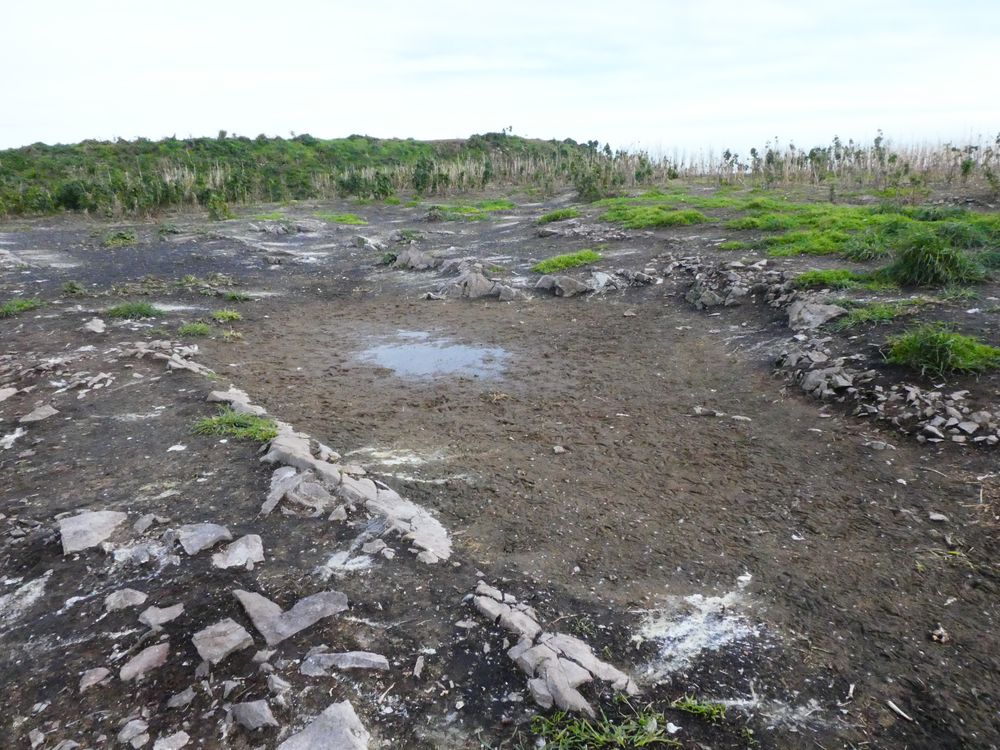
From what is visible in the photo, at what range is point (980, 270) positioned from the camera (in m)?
6.84

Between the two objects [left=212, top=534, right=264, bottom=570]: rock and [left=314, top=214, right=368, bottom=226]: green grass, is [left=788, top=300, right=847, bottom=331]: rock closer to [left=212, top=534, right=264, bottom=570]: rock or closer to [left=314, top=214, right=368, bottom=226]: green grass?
[left=212, top=534, right=264, bottom=570]: rock

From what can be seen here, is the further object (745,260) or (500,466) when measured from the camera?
(745,260)

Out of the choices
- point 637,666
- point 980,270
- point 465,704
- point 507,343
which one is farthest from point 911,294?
point 465,704

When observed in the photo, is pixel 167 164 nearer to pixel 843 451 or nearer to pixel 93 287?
pixel 93 287

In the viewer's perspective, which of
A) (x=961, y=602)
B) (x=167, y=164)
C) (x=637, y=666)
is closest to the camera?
(x=637, y=666)

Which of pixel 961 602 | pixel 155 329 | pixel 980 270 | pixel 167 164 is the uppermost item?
pixel 167 164

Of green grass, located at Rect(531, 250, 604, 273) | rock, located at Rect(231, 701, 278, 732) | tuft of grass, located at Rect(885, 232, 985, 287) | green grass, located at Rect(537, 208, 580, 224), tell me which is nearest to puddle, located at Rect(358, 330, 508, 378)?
green grass, located at Rect(531, 250, 604, 273)

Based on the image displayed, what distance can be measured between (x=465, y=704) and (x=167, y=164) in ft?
127

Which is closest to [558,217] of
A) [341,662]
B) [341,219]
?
[341,219]

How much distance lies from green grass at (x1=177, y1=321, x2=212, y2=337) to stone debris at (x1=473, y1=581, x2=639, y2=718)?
6.33m

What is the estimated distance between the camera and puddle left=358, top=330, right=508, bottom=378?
21.6 feet

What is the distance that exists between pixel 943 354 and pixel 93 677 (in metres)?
5.99

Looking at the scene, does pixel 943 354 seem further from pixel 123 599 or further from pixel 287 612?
pixel 123 599

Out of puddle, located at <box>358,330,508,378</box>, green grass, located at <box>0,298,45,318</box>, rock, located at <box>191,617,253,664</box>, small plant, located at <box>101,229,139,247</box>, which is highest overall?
small plant, located at <box>101,229,139,247</box>
